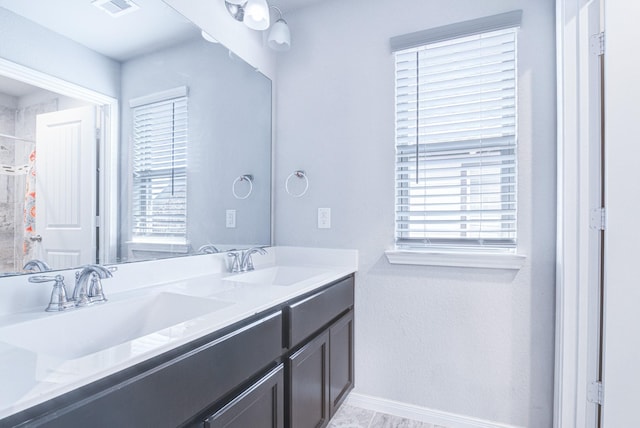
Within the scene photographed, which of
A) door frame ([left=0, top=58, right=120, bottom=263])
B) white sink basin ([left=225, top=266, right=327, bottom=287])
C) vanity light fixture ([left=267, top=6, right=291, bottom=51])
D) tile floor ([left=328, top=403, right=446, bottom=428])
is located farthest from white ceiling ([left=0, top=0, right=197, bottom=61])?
tile floor ([left=328, top=403, right=446, bottom=428])

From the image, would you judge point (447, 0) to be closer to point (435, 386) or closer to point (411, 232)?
point (411, 232)

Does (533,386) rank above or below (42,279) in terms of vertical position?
below

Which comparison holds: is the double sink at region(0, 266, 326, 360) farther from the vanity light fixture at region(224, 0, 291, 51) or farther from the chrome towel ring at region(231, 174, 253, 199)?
the vanity light fixture at region(224, 0, 291, 51)

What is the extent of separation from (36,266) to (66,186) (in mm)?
257

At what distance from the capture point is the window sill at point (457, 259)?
1671 millimetres

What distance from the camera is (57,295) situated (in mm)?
983

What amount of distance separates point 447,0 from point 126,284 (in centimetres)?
206

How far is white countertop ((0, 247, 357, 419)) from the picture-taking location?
575 mm

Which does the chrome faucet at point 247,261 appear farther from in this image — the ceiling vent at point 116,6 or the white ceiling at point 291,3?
the white ceiling at point 291,3

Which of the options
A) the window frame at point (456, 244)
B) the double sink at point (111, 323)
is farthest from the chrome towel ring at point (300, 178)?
the double sink at point (111, 323)

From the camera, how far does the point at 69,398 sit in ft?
1.98

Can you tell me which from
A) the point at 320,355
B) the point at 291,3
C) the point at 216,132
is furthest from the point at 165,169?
the point at 291,3

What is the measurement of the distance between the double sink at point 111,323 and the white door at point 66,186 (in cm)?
22

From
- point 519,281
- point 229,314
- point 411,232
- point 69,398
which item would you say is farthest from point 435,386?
point 69,398
